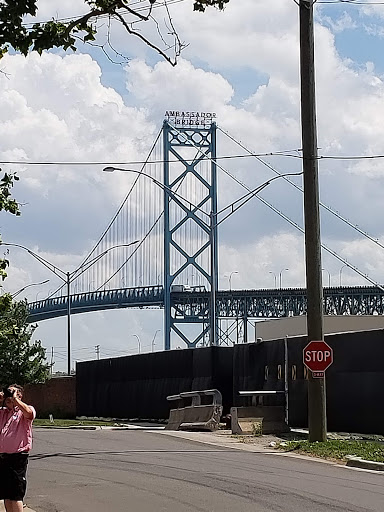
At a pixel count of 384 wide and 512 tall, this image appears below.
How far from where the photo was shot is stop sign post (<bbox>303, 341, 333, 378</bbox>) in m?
20.9

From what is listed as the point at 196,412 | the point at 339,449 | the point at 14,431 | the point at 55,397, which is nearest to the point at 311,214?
the point at 339,449

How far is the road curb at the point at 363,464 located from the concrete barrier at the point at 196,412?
33.6ft

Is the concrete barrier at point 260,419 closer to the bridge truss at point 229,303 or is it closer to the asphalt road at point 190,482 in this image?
the asphalt road at point 190,482

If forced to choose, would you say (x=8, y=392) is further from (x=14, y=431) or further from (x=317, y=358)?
(x=317, y=358)

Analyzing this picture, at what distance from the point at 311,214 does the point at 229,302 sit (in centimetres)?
6531

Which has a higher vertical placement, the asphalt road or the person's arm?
the person's arm

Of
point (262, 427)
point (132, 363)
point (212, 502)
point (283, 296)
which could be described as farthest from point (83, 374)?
point (283, 296)

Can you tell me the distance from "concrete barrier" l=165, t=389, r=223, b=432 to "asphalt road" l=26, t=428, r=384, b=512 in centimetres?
687

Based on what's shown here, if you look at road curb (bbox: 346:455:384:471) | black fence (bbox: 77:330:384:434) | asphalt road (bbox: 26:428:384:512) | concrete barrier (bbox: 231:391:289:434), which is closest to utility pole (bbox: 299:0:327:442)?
asphalt road (bbox: 26:428:384:512)

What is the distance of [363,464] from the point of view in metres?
17.7

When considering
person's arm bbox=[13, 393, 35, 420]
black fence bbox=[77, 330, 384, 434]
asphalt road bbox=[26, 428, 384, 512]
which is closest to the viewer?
person's arm bbox=[13, 393, 35, 420]

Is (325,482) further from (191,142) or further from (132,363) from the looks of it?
(191,142)

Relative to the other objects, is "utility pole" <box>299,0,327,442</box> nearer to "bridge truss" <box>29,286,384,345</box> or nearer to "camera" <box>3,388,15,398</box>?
"camera" <box>3,388,15,398</box>

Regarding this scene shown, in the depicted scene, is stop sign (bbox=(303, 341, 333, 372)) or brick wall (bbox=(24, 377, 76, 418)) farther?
brick wall (bbox=(24, 377, 76, 418))
